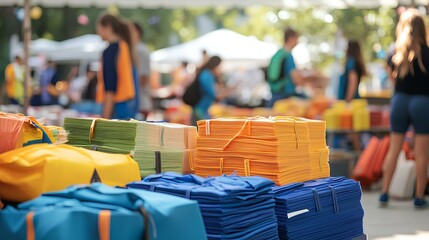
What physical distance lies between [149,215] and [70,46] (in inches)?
1162

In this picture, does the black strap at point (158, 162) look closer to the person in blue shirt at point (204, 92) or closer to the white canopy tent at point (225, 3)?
the person in blue shirt at point (204, 92)

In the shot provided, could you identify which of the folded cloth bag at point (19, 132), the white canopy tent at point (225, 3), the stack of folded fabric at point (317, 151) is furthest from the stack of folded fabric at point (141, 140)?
the white canopy tent at point (225, 3)

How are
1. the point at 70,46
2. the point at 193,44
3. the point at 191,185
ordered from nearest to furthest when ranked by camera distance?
the point at 191,185
the point at 193,44
the point at 70,46

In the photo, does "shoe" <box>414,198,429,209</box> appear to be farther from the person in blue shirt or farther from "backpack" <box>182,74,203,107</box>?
"backpack" <box>182,74,203,107</box>

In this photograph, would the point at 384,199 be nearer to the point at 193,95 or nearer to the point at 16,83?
the point at 193,95

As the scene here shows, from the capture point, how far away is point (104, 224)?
3.56 metres

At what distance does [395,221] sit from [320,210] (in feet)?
14.7

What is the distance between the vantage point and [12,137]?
467 cm

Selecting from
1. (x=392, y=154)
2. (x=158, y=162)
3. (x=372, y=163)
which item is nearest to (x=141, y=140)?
(x=158, y=162)

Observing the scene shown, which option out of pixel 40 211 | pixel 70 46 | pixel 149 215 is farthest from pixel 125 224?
pixel 70 46

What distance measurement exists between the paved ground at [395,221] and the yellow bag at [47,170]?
4257mm

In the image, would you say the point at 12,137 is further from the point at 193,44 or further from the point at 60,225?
the point at 193,44

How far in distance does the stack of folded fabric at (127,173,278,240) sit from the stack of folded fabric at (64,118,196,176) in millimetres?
726

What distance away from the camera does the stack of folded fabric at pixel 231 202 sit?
424 cm
